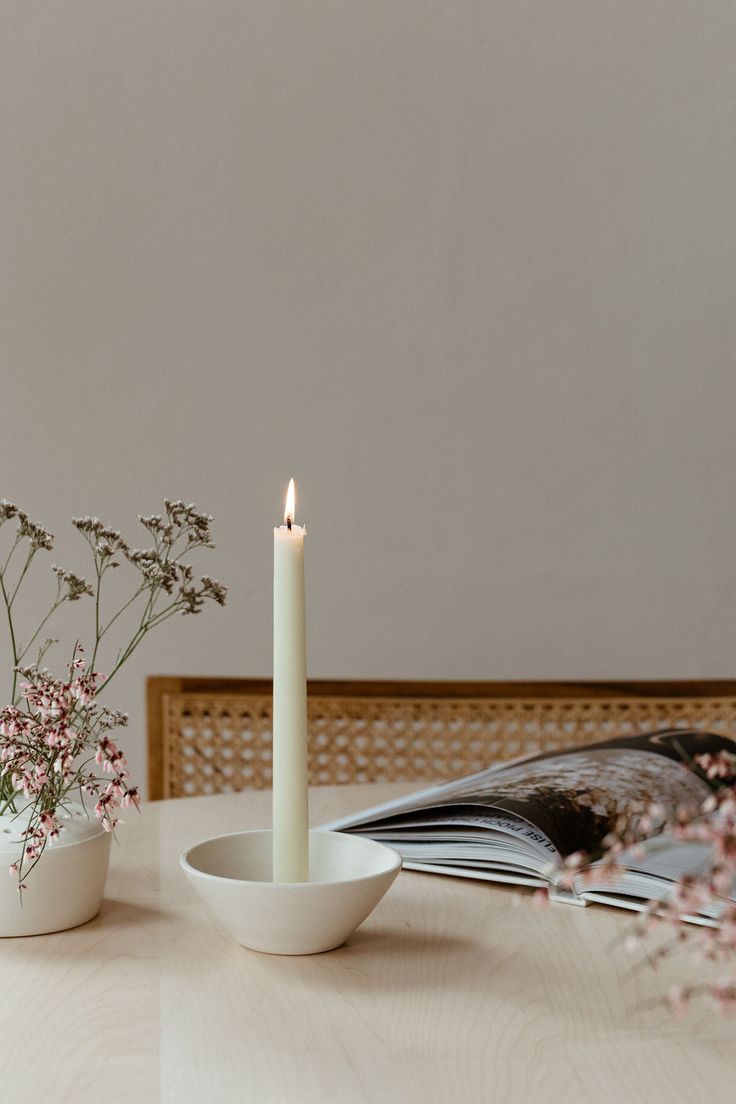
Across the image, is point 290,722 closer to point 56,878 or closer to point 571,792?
point 56,878

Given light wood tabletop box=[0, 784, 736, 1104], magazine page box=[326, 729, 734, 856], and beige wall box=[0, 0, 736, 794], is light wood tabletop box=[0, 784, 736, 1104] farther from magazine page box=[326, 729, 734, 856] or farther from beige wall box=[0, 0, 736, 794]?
beige wall box=[0, 0, 736, 794]

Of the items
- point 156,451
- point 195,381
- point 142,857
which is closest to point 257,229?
point 195,381

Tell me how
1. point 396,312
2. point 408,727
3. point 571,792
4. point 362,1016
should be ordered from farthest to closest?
1. point 396,312
2. point 408,727
3. point 571,792
4. point 362,1016

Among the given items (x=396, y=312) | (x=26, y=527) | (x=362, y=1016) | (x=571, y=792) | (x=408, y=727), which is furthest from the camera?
(x=396, y=312)

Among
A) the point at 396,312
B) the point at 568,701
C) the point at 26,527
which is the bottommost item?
the point at 568,701

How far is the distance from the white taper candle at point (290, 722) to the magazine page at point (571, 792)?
197mm

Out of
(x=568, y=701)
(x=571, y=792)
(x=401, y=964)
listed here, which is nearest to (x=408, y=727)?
(x=568, y=701)

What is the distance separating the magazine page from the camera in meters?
0.71

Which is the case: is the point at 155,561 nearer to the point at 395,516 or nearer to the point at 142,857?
the point at 142,857

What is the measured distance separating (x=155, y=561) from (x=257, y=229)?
4.59 feet

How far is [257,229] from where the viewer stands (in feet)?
6.17

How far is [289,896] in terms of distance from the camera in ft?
1.72

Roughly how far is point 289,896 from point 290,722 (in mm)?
78

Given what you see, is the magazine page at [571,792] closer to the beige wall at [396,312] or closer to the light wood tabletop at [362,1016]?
the light wood tabletop at [362,1016]
